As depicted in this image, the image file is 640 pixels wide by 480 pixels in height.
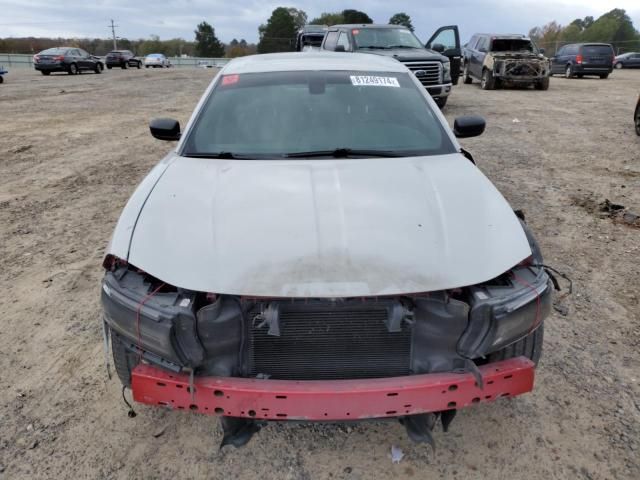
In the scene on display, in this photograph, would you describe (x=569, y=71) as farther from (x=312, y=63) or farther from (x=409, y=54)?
(x=312, y=63)

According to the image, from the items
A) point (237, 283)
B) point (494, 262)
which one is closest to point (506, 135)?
point (494, 262)

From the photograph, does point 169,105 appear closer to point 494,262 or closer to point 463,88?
point 463,88

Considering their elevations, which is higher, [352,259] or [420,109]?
[420,109]

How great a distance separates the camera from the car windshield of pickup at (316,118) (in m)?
3.13

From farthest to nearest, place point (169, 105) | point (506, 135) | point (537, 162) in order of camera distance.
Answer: point (169, 105), point (506, 135), point (537, 162)

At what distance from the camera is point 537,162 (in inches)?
302

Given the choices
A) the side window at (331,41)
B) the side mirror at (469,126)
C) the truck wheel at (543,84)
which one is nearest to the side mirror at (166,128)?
the side mirror at (469,126)

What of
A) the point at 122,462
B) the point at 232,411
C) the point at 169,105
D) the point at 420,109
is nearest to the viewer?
the point at 232,411

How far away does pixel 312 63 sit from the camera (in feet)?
12.6

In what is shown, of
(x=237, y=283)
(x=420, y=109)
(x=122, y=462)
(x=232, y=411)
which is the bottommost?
(x=122, y=462)

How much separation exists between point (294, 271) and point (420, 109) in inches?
77.0

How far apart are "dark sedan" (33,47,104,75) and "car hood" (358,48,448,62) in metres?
23.1

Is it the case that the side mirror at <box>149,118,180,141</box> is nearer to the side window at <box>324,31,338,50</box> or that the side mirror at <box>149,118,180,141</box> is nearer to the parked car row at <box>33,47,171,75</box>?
the side window at <box>324,31,338,50</box>

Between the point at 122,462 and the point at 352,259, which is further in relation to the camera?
the point at 122,462
